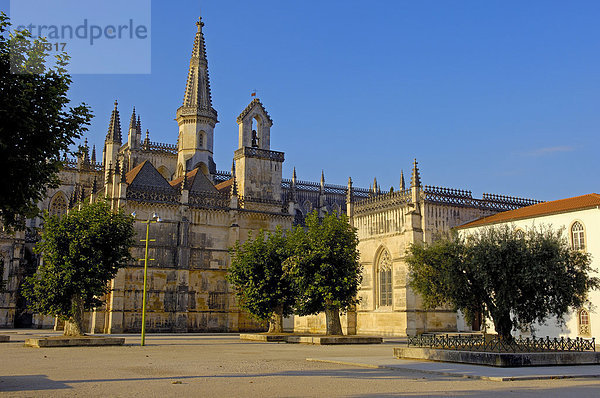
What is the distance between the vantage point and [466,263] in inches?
880

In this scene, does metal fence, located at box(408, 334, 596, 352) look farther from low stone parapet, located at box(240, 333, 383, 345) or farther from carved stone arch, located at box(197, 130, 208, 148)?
carved stone arch, located at box(197, 130, 208, 148)

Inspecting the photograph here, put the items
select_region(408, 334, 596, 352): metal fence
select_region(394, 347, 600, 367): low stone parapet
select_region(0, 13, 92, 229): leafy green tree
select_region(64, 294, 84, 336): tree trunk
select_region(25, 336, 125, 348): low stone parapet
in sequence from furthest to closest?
select_region(64, 294, 84, 336): tree trunk < select_region(25, 336, 125, 348): low stone parapet < select_region(408, 334, 596, 352): metal fence < select_region(394, 347, 600, 367): low stone parapet < select_region(0, 13, 92, 229): leafy green tree

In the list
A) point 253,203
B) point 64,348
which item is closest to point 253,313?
point 64,348

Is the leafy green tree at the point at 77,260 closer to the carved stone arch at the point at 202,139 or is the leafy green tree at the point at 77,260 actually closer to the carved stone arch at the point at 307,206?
the carved stone arch at the point at 202,139

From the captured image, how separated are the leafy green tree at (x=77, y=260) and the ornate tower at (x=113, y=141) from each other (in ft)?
116

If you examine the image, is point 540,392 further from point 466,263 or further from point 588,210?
point 588,210

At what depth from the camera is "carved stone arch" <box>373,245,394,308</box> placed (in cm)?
4384

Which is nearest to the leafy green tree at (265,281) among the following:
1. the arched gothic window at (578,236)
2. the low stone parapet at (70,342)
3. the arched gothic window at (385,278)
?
the arched gothic window at (385,278)

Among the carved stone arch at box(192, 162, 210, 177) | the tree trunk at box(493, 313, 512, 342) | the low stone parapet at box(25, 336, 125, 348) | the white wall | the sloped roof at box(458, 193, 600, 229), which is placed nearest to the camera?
the tree trunk at box(493, 313, 512, 342)

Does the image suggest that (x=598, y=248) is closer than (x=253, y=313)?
Yes

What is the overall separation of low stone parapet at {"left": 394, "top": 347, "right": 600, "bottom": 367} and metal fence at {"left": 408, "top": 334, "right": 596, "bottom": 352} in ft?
2.94

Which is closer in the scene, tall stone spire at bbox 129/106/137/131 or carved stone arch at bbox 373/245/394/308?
carved stone arch at bbox 373/245/394/308

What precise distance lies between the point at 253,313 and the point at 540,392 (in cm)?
2562

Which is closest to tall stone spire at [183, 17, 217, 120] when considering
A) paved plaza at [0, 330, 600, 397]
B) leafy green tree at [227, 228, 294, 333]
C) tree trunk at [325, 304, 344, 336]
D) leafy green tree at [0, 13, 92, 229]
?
leafy green tree at [227, 228, 294, 333]
